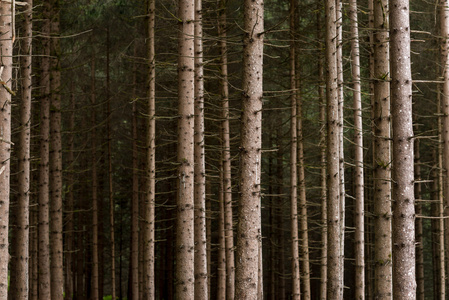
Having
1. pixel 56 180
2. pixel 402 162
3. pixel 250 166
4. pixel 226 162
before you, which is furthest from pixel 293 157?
pixel 402 162

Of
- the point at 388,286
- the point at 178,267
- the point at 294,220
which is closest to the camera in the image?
the point at 388,286

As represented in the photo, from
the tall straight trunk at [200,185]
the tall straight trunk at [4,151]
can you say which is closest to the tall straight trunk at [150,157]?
the tall straight trunk at [200,185]

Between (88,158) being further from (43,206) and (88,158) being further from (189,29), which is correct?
(189,29)

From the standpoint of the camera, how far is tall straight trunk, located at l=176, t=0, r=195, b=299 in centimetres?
797

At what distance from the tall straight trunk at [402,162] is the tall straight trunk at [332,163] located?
124 inches

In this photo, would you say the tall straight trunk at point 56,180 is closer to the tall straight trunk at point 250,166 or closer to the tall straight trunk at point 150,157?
the tall straight trunk at point 150,157

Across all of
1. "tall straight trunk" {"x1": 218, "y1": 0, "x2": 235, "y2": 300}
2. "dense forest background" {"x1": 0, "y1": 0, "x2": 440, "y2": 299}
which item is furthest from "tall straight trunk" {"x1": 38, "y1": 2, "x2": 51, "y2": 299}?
"tall straight trunk" {"x1": 218, "y1": 0, "x2": 235, "y2": 300}

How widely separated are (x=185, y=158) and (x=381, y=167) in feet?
9.04

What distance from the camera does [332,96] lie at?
363 inches

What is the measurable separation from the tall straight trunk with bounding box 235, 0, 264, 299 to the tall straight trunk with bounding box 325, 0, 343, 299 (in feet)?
10.3

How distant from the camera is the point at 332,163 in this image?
9242 millimetres

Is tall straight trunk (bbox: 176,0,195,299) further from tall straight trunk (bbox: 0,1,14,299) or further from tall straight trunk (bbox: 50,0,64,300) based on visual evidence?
tall straight trunk (bbox: 50,0,64,300)

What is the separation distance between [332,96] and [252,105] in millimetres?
3276

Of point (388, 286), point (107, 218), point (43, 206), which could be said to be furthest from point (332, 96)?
point (107, 218)
